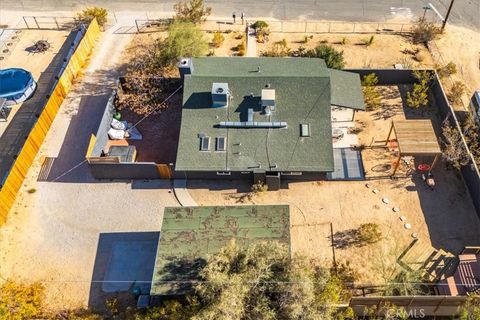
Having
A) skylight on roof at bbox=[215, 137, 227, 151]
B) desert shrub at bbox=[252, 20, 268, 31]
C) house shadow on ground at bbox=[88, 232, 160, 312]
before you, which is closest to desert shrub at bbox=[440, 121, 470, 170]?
skylight on roof at bbox=[215, 137, 227, 151]

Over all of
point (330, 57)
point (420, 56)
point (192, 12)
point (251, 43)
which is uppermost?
point (192, 12)

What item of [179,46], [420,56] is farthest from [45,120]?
[420,56]

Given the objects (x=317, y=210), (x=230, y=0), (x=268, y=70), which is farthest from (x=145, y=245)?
(x=230, y=0)

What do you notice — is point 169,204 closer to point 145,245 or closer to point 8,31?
point 145,245

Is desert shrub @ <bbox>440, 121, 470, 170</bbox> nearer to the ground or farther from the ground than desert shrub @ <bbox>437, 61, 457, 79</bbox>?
nearer to the ground

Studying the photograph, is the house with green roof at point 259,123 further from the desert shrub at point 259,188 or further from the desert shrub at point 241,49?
the desert shrub at point 241,49

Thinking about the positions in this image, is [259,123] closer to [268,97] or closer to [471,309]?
[268,97]

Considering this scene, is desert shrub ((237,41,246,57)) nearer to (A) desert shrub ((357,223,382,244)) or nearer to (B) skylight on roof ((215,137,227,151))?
(B) skylight on roof ((215,137,227,151))
